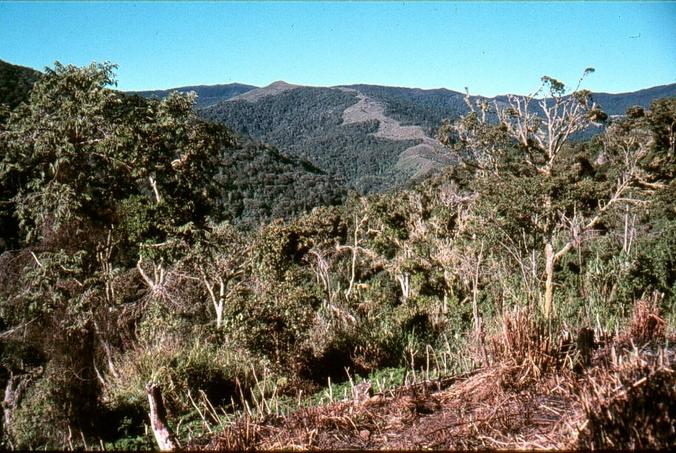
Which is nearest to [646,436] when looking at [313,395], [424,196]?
[313,395]

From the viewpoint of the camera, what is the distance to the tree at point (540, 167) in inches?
586

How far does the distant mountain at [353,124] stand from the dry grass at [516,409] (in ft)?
261

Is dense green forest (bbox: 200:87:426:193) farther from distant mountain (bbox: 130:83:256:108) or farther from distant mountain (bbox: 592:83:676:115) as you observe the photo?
distant mountain (bbox: 592:83:676:115)

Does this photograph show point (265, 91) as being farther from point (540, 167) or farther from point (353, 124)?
point (540, 167)

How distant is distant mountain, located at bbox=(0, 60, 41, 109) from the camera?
73.7ft

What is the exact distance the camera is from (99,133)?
5562mm

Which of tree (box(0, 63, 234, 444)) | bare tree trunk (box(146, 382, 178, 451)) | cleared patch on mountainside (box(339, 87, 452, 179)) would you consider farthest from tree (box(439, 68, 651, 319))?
cleared patch on mountainside (box(339, 87, 452, 179))

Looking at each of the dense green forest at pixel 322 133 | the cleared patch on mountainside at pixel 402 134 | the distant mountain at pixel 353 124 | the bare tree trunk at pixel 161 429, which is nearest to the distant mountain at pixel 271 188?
the cleared patch on mountainside at pixel 402 134

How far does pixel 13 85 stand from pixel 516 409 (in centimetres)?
3453

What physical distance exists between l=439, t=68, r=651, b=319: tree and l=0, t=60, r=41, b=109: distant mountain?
1880 centimetres

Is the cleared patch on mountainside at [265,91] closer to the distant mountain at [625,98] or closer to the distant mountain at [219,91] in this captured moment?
the distant mountain at [219,91]

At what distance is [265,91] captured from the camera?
146875 mm

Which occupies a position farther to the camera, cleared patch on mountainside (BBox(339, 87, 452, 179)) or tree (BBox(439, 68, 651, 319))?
cleared patch on mountainside (BBox(339, 87, 452, 179))

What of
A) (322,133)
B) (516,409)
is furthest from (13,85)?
(322,133)
